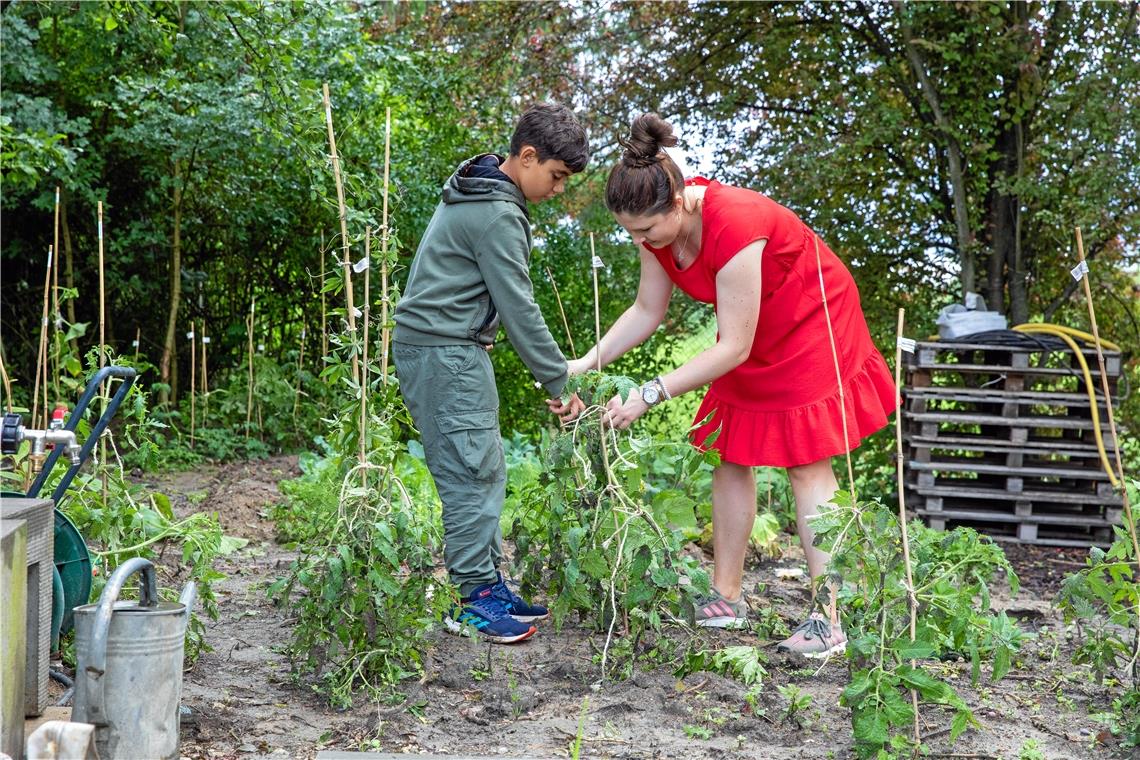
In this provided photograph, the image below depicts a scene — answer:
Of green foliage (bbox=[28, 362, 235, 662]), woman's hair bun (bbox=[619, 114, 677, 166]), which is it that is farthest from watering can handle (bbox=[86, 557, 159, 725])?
woman's hair bun (bbox=[619, 114, 677, 166])

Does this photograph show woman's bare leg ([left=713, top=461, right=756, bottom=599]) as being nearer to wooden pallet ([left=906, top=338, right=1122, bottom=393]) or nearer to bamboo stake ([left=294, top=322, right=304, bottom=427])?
wooden pallet ([left=906, top=338, right=1122, bottom=393])

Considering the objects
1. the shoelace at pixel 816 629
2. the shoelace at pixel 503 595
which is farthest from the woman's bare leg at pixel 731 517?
the shoelace at pixel 503 595

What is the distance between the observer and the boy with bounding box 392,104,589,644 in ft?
9.15

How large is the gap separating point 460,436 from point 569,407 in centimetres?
30

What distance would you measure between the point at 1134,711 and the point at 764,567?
192cm

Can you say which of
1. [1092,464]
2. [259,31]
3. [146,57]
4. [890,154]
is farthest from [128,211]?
[1092,464]

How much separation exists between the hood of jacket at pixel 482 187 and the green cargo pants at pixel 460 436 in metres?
0.40

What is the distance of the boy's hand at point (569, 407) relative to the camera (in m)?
2.79

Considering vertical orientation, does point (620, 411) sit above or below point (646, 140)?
below

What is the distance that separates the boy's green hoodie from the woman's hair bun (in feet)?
1.11

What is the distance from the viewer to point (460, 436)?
9.25 ft

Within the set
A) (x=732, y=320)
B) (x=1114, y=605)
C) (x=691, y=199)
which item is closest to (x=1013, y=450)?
(x=1114, y=605)

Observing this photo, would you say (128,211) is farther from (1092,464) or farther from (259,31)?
(1092,464)

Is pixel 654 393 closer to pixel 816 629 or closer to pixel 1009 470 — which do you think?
pixel 816 629
